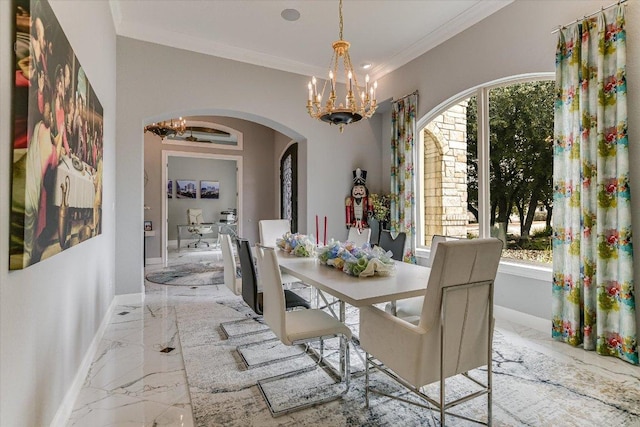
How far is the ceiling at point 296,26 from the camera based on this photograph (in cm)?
365

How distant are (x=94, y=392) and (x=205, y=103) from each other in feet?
11.9

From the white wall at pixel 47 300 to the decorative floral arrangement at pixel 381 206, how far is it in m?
3.64

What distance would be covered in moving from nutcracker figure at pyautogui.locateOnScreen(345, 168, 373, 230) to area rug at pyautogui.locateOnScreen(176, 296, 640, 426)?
2927 mm

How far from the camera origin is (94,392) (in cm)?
211

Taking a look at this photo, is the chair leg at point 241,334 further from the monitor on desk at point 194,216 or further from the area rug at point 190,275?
the monitor on desk at point 194,216

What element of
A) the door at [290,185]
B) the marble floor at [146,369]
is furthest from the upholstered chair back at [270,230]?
the door at [290,185]

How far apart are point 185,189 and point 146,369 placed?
30.4ft

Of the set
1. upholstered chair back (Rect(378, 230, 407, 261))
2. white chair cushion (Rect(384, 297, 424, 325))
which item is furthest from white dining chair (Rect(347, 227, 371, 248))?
white chair cushion (Rect(384, 297, 424, 325))

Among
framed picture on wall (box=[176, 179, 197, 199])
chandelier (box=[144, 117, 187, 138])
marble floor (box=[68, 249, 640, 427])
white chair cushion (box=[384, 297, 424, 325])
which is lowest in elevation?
marble floor (box=[68, 249, 640, 427])

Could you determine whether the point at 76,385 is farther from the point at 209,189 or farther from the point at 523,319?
the point at 209,189

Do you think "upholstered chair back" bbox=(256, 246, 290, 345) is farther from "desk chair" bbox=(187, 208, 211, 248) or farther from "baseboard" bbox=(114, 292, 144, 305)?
"desk chair" bbox=(187, 208, 211, 248)

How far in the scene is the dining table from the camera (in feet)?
5.60

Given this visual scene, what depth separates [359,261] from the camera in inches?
84.8

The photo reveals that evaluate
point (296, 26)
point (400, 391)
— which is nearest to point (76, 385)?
point (400, 391)
